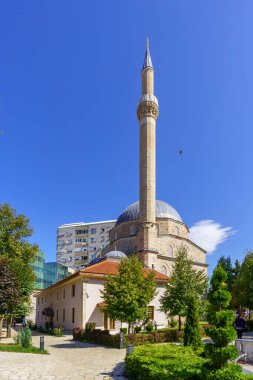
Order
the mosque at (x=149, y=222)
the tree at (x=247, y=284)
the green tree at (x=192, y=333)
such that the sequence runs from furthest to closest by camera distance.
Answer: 1. the mosque at (x=149, y=222)
2. the tree at (x=247, y=284)
3. the green tree at (x=192, y=333)

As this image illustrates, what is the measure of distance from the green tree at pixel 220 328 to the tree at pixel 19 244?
68.2 feet

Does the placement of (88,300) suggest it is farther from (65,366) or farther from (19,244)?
(65,366)

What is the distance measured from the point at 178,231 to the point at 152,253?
9618 millimetres

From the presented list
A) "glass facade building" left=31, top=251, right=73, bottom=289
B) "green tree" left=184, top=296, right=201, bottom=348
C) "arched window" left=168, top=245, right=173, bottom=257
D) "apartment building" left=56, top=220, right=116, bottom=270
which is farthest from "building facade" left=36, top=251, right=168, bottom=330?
"apartment building" left=56, top=220, right=116, bottom=270

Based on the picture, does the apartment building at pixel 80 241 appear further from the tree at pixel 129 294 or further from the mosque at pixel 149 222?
the tree at pixel 129 294

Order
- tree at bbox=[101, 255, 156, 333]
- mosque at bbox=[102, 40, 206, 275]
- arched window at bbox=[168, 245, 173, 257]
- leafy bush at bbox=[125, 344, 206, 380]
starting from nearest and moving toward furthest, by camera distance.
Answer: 1. leafy bush at bbox=[125, 344, 206, 380]
2. tree at bbox=[101, 255, 156, 333]
3. mosque at bbox=[102, 40, 206, 275]
4. arched window at bbox=[168, 245, 173, 257]

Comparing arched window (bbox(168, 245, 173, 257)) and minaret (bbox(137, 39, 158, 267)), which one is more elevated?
minaret (bbox(137, 39, 158, 267))

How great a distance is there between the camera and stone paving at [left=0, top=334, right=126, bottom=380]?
11195mm

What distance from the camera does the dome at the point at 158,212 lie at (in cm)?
4838

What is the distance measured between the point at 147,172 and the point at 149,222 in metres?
5.90

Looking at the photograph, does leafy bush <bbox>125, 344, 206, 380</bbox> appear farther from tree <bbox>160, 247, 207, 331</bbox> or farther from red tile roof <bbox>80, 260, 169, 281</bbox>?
red tile roof <bbox>80, 260, 169, 281</bbox>

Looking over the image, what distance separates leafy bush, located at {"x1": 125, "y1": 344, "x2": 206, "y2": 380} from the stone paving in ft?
2.60

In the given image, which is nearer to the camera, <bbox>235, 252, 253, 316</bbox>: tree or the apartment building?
<bbox>235, 252, 253, 316</bbox>: tree

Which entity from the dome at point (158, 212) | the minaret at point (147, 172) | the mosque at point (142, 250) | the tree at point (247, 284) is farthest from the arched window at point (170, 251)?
the tree at point (247, 284)
